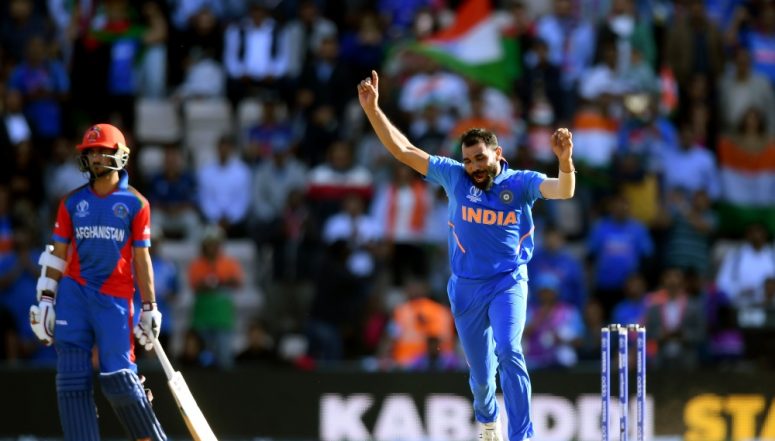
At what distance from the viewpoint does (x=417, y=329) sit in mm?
13992

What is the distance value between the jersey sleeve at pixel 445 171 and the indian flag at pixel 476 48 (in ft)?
24.7

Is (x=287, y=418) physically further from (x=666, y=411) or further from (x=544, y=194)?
(x=544, y=194)

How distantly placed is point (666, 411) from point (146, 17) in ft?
26.1

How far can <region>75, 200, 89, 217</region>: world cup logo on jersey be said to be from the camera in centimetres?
884

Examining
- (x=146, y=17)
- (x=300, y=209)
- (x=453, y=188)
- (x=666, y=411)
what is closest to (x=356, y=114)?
(x=300, y=209)

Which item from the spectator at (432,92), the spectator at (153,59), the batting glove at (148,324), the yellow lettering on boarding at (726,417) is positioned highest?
the spectator at (153,59)

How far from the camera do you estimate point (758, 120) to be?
1617 cm

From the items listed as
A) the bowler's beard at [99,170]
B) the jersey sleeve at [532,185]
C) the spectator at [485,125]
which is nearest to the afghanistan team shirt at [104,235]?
the bowler's beard at [99,170]

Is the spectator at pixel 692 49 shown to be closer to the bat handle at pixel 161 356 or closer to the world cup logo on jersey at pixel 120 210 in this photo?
the bat handle at pixel 161 356

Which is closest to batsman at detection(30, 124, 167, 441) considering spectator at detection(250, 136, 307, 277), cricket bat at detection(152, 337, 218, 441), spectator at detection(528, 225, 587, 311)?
cricket bat at detection(152, 337, 218, 441)

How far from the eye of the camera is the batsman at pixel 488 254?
879cm

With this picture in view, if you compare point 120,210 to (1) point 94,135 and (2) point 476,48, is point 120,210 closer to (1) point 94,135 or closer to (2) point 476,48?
(1) point 94,135

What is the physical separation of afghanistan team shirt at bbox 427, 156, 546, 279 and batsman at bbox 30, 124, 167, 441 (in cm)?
182

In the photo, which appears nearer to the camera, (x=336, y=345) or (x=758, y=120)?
(x=336, y=345)
